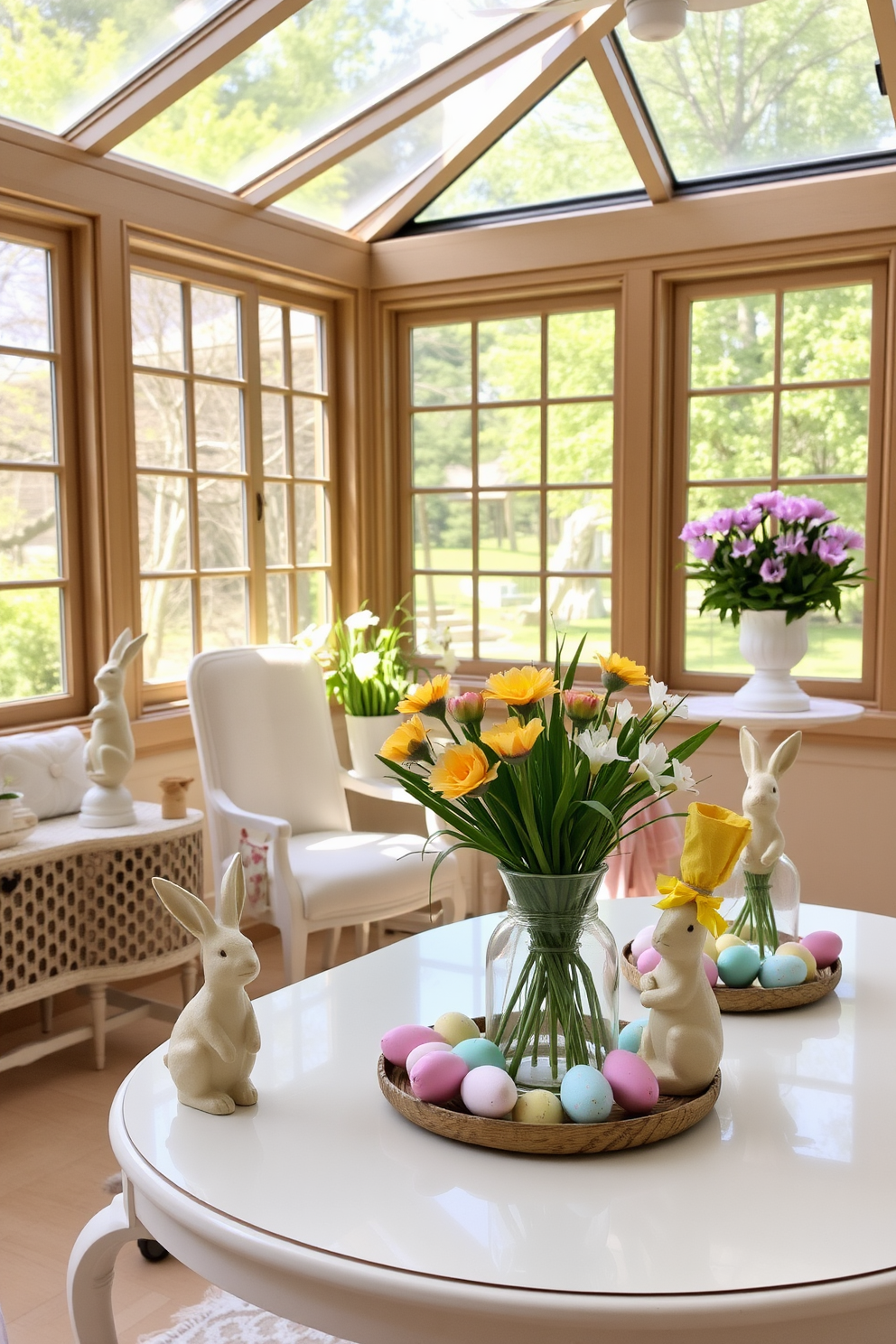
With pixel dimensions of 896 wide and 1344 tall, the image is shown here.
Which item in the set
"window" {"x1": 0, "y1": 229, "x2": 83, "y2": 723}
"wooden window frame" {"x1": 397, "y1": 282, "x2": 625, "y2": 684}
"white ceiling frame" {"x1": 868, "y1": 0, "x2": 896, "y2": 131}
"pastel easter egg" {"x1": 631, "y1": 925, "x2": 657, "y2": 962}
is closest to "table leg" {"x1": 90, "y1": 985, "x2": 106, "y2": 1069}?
"window" {"x1": 0, "y1": 229, "x2": 83, "y2": 723}

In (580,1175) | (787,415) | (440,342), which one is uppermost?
(440,342)

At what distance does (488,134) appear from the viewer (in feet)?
13.5

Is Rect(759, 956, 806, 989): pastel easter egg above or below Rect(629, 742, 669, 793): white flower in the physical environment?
below

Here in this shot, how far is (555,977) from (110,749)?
6.49ft

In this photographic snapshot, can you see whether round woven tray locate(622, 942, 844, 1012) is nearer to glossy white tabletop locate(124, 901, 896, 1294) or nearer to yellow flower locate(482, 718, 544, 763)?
glossy white tabletop locate(124, 901, 896, 1294)

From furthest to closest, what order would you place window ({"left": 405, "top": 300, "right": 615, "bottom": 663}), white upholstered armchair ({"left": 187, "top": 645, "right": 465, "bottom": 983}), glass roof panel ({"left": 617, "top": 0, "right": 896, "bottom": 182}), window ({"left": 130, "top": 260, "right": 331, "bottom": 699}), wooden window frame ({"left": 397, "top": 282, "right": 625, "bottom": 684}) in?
window ({"left": 405, "top": 300, "right": 615, "bottom": 663}) < wooden window frame ({"left": 397, "top": 282, "right": 625, "bottom": 684}) < window ({"left": 130, "top": 260, "right": 331, "bottom": 699}) < glass roof panel ({"left": 617, "top": 0, "right": 896, "bottom": 182}) < white upholstered armchair ({"left": 187, "top": 645, "right": 465, "bottom": 983})

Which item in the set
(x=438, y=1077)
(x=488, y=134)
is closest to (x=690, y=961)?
(x=438, y=1077)

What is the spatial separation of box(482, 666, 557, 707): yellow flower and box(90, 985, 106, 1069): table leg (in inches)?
85.3

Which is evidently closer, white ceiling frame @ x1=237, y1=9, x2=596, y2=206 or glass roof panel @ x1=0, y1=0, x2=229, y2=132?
glass roof panel @ x1=0, y1=0, x2=229, y2=132

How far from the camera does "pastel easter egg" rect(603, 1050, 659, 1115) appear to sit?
128 centimetres

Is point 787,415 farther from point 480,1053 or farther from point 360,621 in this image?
point 480,1053

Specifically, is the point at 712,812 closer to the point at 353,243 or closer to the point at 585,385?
the point at 585,385

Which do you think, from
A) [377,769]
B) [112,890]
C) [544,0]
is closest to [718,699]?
[377,769]

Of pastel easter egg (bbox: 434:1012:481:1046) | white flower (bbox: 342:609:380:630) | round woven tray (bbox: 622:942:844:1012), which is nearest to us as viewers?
pastel easter egg (bbox: 434:1012:481:1046)
